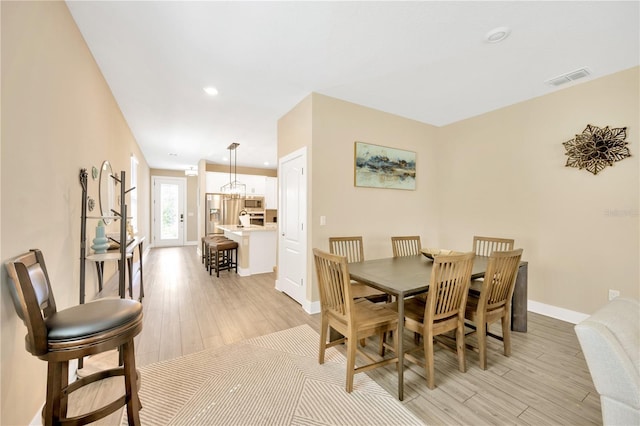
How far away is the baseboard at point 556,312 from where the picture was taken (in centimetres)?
306

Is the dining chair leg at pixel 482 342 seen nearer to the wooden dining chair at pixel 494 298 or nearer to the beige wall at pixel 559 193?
the wooden dining chair at pixel 494 298

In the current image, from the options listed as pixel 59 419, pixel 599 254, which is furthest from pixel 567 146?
pixel 59 419

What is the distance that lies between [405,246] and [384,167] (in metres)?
1.26

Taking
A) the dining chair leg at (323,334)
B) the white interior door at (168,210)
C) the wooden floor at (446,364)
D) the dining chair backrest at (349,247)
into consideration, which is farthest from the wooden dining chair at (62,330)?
the white interior door at (168,210)

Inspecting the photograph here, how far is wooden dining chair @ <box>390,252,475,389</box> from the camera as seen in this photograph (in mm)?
1824

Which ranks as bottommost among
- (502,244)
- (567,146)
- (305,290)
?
(305,290)

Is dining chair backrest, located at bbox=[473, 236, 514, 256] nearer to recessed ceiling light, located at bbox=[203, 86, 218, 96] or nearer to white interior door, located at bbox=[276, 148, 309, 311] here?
white interior door, located at bbox=[276, 148, 309, 311]

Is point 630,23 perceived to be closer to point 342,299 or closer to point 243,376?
point 342,299

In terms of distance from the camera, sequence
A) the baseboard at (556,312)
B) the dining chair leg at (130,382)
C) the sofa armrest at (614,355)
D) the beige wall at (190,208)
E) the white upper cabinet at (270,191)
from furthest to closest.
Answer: the beige wall at (190,208) → the white upper cabinet at (270,191) → the baseboard at (556,312) → the dining chair leg at (130,382) → the sofa armrest at (614,355)

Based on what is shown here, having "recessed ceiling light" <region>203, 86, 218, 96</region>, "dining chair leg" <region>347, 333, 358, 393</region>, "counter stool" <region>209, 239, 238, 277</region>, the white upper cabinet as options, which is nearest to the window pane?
the white upper cabinet

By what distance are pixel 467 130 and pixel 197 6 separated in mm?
4018

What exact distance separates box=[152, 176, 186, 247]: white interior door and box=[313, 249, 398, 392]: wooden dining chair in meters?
8.90

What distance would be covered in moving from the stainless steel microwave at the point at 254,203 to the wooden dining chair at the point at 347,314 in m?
6.58

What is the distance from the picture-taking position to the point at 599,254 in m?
2.94
